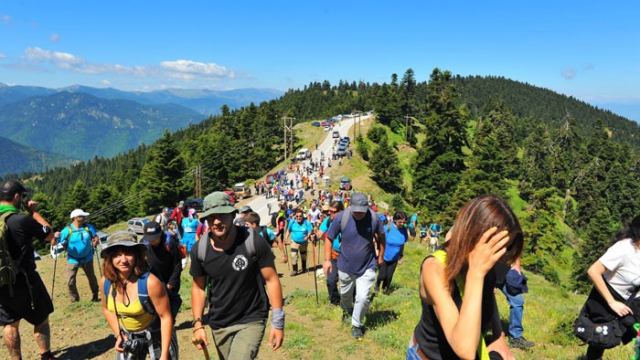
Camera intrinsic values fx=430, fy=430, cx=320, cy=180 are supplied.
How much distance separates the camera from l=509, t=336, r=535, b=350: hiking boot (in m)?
6.12

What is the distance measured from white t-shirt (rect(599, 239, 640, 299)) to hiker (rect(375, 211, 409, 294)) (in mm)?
4118

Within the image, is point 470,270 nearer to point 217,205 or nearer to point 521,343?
point 217,205

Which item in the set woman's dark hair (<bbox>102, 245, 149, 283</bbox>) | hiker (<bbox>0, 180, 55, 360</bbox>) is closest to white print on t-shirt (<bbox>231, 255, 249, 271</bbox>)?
woman's dark hair (<bbox>102, 245, 149, 283</bbox>)

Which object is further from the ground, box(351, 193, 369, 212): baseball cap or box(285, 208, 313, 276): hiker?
box(351, 193, 369, 212): baseball cap

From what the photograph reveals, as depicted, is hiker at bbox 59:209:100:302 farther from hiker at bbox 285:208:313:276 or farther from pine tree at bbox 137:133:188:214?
pine tree at bbox 137:133:188:214

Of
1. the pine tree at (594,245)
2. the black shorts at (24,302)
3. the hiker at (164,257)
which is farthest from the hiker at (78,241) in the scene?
the pine tree at (594,245)

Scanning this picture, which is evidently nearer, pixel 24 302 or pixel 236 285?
pixel 236 285

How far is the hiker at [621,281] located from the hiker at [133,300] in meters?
4.05

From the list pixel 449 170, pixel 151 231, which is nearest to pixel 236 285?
pixel 151 231

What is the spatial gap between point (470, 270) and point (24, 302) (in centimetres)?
559

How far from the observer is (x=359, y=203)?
6098mm

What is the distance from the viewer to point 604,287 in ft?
13.4

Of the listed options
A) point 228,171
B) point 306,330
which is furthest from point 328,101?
point 306,330

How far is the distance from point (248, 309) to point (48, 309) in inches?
131
